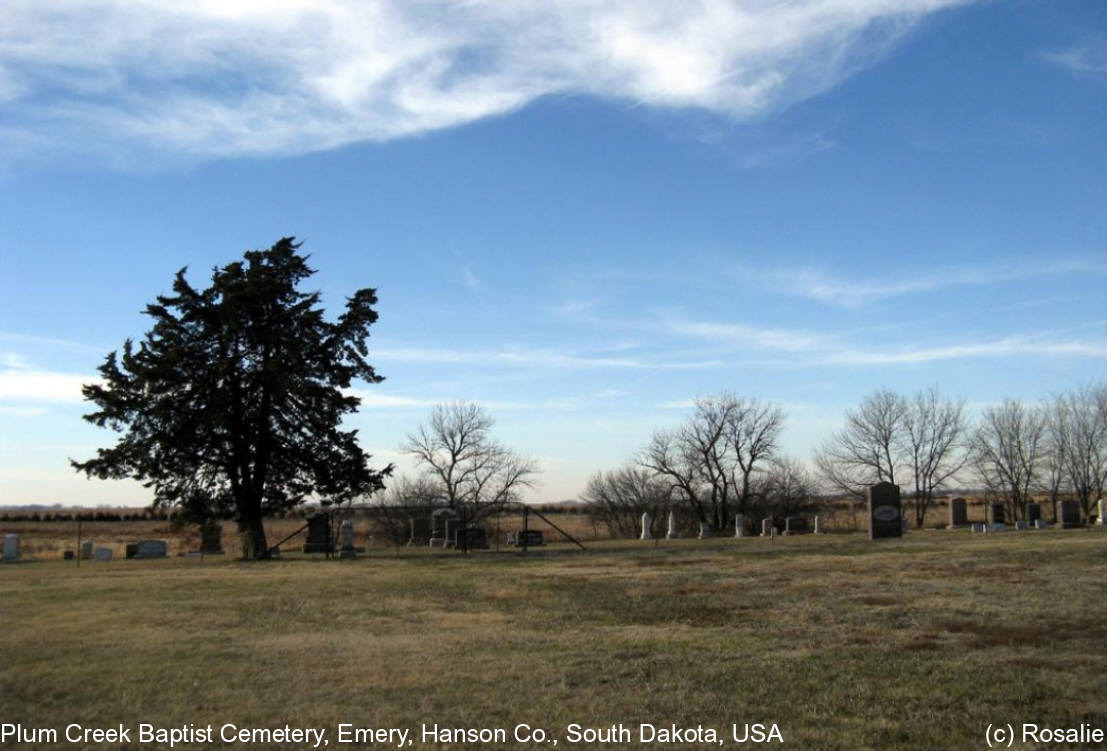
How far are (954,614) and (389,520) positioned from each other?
133 feet

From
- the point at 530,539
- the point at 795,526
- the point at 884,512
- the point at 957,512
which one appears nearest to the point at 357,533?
the point at 530,539

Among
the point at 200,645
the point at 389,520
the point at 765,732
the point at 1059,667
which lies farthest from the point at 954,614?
the point at 389,520

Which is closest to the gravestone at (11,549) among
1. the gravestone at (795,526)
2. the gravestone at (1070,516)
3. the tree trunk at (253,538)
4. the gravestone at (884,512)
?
the tree trunk at (253,538)

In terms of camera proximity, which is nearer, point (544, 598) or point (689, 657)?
point (689, 657)

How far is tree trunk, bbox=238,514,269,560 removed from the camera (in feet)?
104

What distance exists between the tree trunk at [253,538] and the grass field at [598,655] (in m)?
12.4

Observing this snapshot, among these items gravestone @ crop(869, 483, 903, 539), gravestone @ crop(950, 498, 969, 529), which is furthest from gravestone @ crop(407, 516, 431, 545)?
gravestone @ crop(950, 498, 969, 529)

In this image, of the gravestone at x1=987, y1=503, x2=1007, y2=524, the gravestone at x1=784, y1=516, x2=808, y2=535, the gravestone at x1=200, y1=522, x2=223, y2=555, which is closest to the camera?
the gravestone at x1=200, y1=522, x2=223, y2=555

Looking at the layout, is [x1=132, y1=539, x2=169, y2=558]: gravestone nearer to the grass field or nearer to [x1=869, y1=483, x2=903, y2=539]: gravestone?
the grass field

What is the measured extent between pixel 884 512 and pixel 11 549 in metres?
31.3

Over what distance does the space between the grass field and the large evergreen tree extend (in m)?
12.2

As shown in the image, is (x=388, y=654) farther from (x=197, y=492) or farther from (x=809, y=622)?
(x=197, y=492)

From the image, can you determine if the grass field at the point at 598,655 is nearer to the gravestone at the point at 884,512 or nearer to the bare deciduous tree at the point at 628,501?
the gravestone at the point at 884,512

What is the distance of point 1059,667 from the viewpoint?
27.7ft
